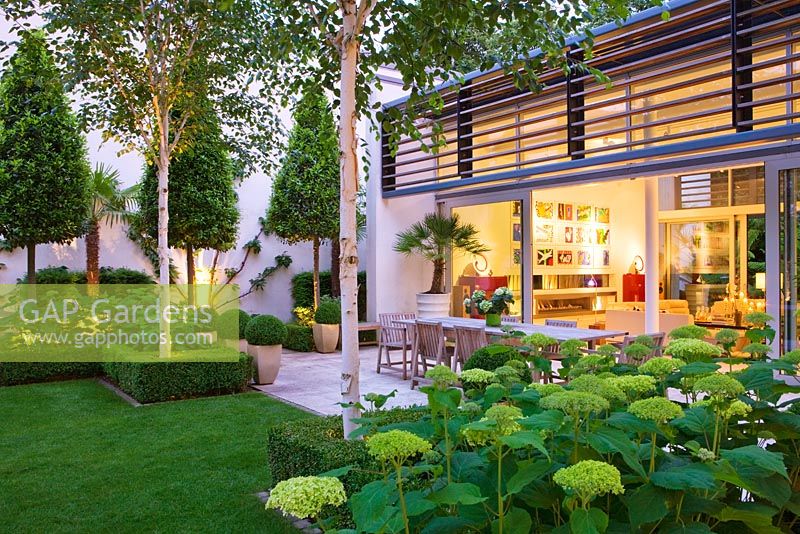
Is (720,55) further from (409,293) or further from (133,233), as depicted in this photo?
(133,233)

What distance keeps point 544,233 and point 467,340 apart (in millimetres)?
4559

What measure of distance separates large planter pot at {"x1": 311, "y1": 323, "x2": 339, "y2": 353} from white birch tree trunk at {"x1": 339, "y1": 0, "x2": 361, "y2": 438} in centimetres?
802

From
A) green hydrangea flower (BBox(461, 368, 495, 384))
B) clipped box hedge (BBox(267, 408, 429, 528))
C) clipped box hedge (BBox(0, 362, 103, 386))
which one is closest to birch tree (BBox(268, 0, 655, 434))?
clipped box hedge (BBox(267, 408, 429, 528))

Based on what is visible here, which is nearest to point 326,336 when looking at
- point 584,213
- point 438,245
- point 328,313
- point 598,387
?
point 328,313

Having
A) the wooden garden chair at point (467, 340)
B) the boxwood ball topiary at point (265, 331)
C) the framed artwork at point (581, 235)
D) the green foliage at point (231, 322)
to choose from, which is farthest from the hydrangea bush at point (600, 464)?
the framed artwork at point (581, 235)

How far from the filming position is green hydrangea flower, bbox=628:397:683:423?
4.63ft

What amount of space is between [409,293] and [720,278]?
18.8ft

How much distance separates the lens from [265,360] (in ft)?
28.5

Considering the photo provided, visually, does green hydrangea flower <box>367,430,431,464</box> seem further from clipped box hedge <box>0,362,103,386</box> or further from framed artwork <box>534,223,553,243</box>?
framed artwork <box>534,223,553,243</box>

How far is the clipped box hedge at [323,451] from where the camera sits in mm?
3387

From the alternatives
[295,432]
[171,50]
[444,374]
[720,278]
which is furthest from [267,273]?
[444,374]

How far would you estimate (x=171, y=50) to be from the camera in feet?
24.8

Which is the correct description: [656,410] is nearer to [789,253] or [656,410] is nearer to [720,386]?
[720,386]

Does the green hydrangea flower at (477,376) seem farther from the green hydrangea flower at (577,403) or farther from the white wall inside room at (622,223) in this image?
the white wall inside room at (622,223)
